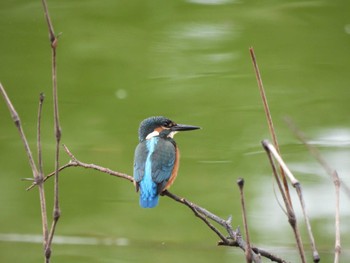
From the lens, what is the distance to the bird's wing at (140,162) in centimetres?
231

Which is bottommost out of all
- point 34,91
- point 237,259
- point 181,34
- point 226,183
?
point 237,259

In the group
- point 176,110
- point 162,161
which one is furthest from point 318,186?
point 162,161

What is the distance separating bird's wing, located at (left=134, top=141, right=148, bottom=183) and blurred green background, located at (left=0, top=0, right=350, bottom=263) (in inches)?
43.1

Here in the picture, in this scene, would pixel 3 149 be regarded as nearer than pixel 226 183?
No

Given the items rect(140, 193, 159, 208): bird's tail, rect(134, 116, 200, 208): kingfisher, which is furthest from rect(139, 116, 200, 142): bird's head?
rect(140, 193, 159, 208): bird's tail

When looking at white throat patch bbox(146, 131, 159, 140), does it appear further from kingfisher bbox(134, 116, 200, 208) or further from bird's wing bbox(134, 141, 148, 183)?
bird's wing bbox(134, 141, 148, 183)

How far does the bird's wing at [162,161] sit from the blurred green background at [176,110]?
3.31ft

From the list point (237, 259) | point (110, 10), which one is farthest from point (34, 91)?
point (237, 259)

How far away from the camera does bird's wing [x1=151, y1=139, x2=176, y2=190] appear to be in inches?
91.4

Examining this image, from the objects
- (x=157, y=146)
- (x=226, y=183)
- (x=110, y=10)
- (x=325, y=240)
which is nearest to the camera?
(x=157, y=146)

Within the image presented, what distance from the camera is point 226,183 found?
3.58 meters

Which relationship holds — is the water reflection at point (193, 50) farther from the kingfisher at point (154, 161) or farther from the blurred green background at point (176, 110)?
the kingfisher at point (154, 161)

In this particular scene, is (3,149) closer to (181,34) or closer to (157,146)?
(181,34)

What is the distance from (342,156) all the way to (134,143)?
103 centimetres
